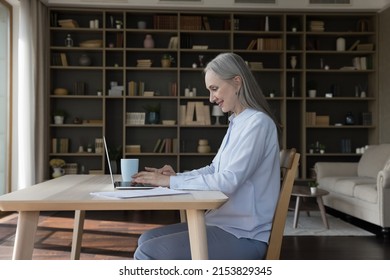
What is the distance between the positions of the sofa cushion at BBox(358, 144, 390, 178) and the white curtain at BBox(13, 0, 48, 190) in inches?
151

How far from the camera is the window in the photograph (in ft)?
17.5

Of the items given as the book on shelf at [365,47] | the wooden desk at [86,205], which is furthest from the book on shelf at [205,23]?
the wooden desk at [86,205]

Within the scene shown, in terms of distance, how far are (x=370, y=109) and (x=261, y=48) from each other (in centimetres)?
177

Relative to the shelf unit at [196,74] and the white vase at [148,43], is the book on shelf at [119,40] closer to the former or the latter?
the shelf unit at [196,74]

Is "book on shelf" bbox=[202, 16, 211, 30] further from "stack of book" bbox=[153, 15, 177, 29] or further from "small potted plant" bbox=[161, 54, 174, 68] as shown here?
"small potted plant" bbox=[161, 54, 174, 68]

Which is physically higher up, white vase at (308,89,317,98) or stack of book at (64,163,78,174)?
white vase at (308,89,317,98)

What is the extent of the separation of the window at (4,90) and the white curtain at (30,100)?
11 cm

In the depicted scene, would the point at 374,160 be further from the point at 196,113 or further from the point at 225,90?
the point at 225,90

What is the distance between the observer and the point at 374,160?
17.2 ft

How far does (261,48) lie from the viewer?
640 cm

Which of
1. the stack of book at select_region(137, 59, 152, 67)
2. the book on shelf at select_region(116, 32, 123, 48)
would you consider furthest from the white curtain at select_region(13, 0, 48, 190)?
the stack of book at select_region(137, 59, 152, 67)

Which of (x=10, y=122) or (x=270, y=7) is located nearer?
(x=10, y=122)
